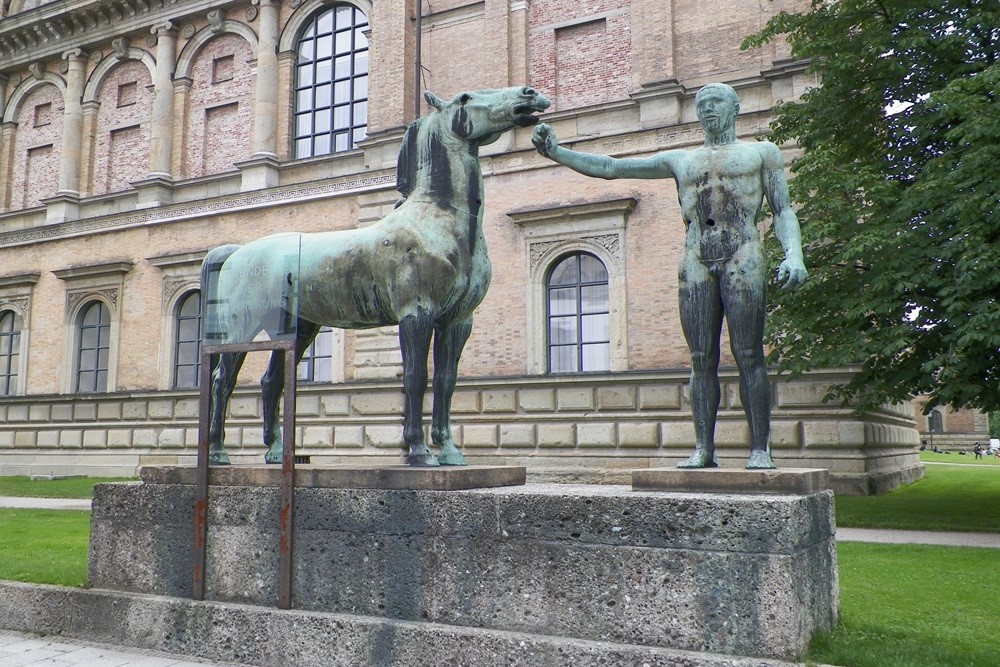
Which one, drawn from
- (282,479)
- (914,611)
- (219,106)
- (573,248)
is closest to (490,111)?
(282,479)

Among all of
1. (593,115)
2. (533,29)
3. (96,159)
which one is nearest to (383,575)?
(593,115)

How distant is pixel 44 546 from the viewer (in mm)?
10266

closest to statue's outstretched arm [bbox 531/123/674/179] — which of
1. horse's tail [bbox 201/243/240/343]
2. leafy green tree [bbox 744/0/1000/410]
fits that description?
horse's tail [bbox 201/243/240/343]

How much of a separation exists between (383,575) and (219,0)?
25913 mm

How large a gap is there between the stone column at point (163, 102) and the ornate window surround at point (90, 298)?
3.46 meters

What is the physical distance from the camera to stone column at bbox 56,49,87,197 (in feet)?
95.0

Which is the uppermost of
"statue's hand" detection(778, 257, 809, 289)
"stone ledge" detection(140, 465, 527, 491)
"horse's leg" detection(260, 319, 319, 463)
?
"statue's hand" detection(778, 257, 809, 289)

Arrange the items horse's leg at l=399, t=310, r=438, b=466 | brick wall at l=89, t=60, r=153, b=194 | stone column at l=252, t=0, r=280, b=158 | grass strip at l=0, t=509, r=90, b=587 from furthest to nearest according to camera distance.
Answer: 1. brick wall at l=89, t=60, r=153, b=194
2. stone column at l=252, t=0, r=280, b=158
3. grass strip at l=0, t=509, r=90, b=587
4. horse's leg at l=399, t=310, r=438, b=466

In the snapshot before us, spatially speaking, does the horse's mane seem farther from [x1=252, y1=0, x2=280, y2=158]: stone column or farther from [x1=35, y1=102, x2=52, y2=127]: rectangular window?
[x1=35, y1=102, x2=52, y2=127]: rectangular window

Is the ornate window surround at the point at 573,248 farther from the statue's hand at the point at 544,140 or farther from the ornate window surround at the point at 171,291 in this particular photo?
the statue's hand at the point at 544,140

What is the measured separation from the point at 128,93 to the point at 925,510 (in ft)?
89.0

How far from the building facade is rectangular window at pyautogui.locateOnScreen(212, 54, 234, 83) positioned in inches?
2.2

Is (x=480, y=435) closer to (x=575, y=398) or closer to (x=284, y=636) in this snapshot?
(x=575, y=398)

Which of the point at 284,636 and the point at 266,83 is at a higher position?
the point at 266,83
